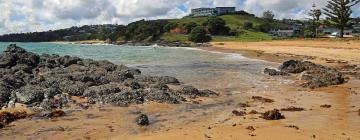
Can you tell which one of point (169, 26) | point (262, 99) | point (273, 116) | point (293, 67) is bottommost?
point (262, 99)

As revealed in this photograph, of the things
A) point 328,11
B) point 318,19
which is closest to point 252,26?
point 318,19

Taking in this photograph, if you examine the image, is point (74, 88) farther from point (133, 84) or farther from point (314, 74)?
point (314, 74)

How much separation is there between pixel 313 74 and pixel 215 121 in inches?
567

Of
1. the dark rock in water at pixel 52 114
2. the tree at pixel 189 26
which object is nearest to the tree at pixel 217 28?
the tree at pixel 189 26

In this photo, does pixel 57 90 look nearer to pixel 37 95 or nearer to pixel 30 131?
pixel 37 95

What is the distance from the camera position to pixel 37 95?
18359 mm

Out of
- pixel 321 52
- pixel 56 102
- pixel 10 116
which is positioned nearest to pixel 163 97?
pixel 56 102

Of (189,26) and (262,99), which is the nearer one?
(262,99)

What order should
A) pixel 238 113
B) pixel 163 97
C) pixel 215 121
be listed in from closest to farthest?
pixel 215 121
pixel 238 113
pixel 163 97

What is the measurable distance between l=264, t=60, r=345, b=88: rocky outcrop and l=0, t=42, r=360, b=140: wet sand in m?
2.15

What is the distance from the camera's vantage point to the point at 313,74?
27078 millimetres

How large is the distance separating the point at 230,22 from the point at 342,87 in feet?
518

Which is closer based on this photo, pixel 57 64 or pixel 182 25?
pixel 57 64

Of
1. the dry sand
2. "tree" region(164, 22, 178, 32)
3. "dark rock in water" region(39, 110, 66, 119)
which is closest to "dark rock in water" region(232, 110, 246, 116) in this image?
"dark rock in water" region(39, 110, 66, 119)
